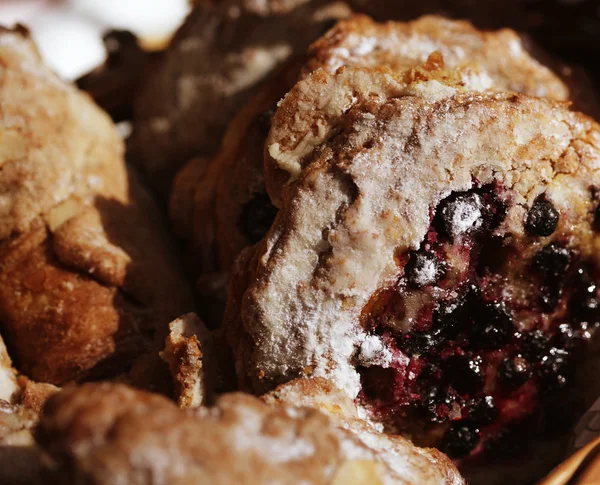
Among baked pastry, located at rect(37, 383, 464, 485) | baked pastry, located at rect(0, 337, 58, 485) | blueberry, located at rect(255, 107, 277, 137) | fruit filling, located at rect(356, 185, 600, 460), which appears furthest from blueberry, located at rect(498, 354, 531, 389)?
baked pastry, located at rect(0, 337, 58, 485)

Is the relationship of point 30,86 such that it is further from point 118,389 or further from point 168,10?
point 168,10

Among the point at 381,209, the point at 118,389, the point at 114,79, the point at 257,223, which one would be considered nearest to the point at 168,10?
the point at 114,79

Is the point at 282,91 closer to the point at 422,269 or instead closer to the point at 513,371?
the point at 422,269

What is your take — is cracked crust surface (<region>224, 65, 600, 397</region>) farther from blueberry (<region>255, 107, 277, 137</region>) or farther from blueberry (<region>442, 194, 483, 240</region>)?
blueberry (<region>255, 107, 277, 137</region>)

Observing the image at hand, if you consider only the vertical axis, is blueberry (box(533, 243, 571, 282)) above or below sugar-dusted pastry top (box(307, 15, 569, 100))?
below

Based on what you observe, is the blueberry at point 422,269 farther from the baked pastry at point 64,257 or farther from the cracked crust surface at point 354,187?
the baked pastry at point 64,257

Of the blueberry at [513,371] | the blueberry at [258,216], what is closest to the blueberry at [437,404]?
the blueberry at [513,371]
